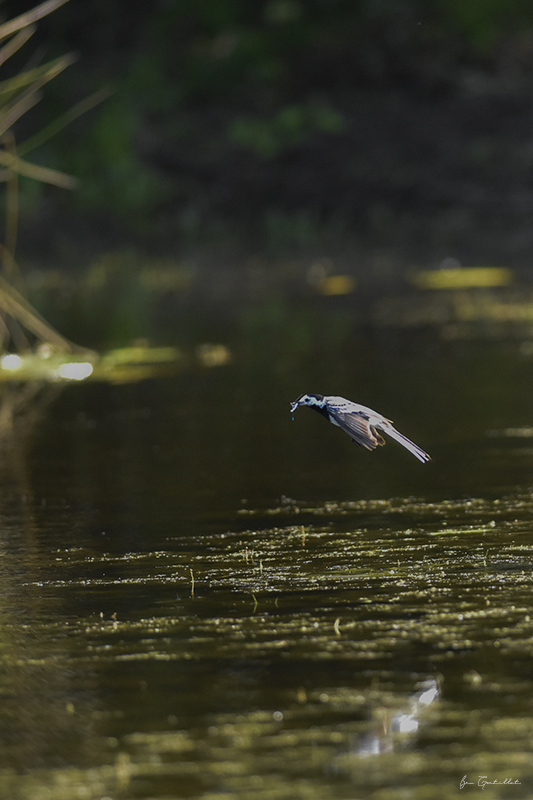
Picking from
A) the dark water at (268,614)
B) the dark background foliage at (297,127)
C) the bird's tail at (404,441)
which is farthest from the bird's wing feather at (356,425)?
the dark background foliage at (297,127)

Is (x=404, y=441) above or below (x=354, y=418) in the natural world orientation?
below

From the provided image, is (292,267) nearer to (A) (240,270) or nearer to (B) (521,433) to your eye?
(A) (240,270)

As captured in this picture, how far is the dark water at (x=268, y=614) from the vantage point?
5.15 m

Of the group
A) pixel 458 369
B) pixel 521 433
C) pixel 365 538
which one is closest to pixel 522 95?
pixel 458 369

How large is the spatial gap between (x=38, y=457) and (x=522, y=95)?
31.2 metres

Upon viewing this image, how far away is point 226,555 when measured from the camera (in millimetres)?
8188

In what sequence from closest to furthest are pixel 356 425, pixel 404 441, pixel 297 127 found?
pixel 404 441 < pixel 356 425 < pixel 297 127

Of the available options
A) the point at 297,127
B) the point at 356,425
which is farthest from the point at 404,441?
the point at 297,127

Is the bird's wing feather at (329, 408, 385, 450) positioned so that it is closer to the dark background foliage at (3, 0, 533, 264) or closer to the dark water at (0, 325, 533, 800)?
the dark water at (0, 325, 533, 800)

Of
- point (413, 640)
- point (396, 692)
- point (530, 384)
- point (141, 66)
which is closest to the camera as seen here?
point (396, 692)

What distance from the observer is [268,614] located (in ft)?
22.5

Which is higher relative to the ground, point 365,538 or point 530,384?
point 530,384

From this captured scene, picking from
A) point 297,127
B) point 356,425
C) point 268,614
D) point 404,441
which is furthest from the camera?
point 297,127

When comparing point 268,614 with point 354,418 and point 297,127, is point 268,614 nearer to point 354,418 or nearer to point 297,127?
point 354,418
